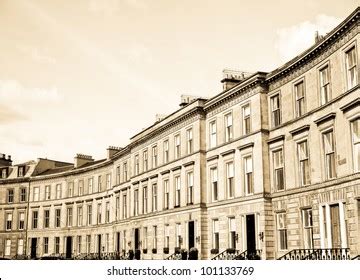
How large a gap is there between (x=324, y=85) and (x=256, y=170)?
6723 millimetres

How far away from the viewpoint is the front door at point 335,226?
22.0m

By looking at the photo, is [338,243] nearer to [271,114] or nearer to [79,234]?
[271,114]

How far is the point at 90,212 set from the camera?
56062mm

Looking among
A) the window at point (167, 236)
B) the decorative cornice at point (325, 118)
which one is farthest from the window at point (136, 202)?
the decorative cornice at point (325, 118)

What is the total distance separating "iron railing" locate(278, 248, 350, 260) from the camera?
2103cm

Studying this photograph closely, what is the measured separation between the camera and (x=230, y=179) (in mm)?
30938

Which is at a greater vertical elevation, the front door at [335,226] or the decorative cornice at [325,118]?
the decorative cornice at [325,118]

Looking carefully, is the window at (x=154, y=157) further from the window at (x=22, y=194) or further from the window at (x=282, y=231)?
the window at (x=22, y=194)

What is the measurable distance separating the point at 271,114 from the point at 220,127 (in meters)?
4.81

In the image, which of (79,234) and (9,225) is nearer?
(79,234)

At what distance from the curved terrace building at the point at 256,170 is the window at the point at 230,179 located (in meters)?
0.10

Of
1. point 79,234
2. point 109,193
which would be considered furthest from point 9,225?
point 109,193

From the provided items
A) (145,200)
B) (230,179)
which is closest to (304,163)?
(230,179)
